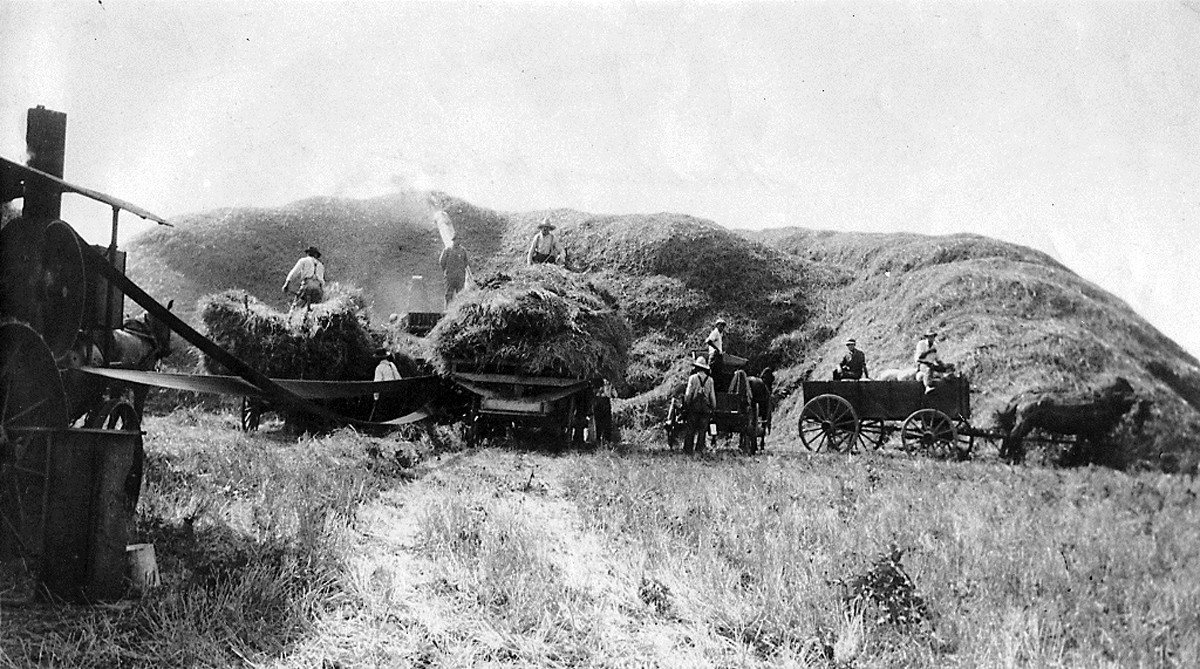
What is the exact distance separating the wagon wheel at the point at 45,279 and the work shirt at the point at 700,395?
8.94 m

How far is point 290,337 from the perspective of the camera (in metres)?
12.3

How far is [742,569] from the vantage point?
4883 mm

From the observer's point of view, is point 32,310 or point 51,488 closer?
point 51,488

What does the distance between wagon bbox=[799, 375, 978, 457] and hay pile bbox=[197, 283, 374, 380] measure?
7.89 m

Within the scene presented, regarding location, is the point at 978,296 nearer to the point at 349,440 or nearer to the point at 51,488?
the point at 349,440

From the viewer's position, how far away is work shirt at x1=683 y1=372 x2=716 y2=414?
12.3m

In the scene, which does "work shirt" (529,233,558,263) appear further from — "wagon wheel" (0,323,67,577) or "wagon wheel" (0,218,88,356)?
"wagon wheel" (0,323,67,577)

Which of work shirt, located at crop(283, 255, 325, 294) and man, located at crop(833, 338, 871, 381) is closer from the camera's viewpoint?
work shirt, located at crop(283, 255, 325, 294)

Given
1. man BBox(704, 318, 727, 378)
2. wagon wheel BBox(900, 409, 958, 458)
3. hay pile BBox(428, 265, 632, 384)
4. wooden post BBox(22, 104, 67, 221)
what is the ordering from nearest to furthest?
wooden post BBox(22, 104, 67, 221), hay pile BBox(428, 265, 632, 384), wagon wheel BBox(900, 409, 958, 458), man BBox(704, 318, 727, 378)

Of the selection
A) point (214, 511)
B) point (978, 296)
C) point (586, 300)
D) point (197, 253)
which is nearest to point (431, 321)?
point (586, 300)

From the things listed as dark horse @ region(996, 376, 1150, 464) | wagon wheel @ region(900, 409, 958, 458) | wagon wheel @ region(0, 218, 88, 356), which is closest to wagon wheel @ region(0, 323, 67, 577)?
wagon wheel @ region(0, 218, 88, 356)

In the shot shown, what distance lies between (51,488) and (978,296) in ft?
67.5

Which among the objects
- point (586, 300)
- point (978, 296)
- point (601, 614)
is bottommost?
point (601, 614)

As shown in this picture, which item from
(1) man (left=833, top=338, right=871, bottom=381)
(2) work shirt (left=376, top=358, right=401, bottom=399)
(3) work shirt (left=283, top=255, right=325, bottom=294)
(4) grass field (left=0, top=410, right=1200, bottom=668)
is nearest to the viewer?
(4) grass field (left=0, top=410, right=1200, bottom=668)
